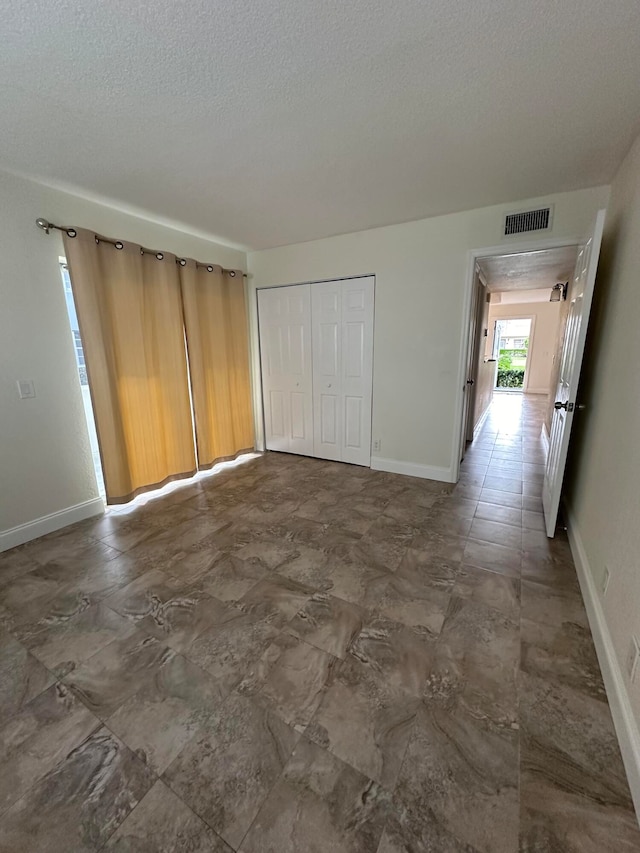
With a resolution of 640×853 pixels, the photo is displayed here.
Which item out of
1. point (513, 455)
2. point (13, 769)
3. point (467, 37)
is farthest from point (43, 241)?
point (513, 455)

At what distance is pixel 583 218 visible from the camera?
2537mm

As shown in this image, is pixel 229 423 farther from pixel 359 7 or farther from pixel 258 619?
pixel 359 7

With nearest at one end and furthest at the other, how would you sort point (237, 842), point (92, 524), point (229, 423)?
1. point (237, 842)
2. point (92, 524)
3. point (229, 423)

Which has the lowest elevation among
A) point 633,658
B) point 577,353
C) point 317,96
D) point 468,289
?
point 633,658

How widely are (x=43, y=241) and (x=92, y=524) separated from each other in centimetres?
210

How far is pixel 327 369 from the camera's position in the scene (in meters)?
3.89

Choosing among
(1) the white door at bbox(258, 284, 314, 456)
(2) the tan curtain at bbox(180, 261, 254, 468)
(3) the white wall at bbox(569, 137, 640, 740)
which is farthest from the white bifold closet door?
(3) the white wall at bbox(569, 137, 640, 740)

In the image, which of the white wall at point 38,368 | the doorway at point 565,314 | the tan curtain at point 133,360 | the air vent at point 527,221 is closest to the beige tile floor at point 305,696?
the white wall at point 38,368

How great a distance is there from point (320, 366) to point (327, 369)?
10cm

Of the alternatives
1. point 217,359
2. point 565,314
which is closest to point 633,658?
point 217,359

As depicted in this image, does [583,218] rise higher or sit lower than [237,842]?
higher

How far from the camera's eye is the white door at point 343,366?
358 cm

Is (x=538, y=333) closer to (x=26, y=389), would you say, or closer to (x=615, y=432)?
(x=615, y=432)

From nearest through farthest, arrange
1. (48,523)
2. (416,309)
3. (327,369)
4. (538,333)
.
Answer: (48,523) < (416,309) < (327,369) < (538,333)
